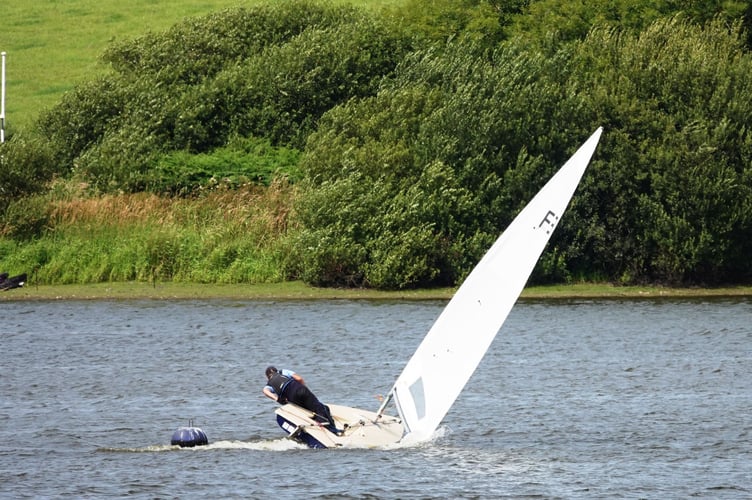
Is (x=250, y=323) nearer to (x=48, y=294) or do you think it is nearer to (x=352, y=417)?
(x=48, y=294)

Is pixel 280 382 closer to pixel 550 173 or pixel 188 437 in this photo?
pixel 188 437

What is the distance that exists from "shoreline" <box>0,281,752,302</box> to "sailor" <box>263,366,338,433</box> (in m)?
20.7

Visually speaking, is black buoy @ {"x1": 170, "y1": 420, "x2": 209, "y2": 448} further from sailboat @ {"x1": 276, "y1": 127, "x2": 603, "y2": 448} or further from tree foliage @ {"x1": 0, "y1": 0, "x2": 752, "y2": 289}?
tree foliage @ {"x1": 0, "y1": 0, "x2": 752, "y2": 289}

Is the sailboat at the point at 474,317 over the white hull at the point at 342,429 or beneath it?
over

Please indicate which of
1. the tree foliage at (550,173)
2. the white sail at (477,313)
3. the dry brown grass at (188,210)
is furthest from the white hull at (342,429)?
the dry brown grass at (188,210)

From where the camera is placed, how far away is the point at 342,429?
27844mm

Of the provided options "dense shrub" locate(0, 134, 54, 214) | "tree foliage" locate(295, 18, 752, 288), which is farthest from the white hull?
"dense shrub" locate(0, 134, 54, 214)

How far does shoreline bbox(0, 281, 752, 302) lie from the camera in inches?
1913

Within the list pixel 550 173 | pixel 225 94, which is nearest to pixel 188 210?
pixel 225 94

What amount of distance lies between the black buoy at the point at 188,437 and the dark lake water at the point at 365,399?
17cm

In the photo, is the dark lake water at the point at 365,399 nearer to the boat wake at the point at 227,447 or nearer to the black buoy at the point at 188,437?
the boat wake at the point at 227,447

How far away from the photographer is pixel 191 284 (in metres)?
50.3

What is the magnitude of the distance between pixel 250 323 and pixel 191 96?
18.9 meters

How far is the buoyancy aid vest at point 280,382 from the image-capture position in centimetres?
2772
